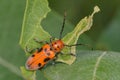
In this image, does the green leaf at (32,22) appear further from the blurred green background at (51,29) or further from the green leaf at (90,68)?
the blurred green background at (51,29)

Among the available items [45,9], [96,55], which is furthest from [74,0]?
[96,55]

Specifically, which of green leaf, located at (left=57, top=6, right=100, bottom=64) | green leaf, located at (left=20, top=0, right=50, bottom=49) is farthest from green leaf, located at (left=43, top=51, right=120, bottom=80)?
green leaf, located at (left=20, top=0, right=50, bottom=49)

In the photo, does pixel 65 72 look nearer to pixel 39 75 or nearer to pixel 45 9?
pixel 45 9

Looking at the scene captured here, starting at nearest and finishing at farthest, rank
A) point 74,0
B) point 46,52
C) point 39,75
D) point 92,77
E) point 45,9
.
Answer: point 92,77 → point 45,9 → point 46,52 → point 39,75 → point 74,0

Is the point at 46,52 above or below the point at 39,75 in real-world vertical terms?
above

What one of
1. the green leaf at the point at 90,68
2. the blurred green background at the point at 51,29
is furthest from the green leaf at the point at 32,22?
the blurred green background at the point at 51,29

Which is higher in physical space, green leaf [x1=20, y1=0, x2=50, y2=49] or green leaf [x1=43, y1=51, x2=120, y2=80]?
green leaf [x1=20, y1=0, x2=50, y2=49]

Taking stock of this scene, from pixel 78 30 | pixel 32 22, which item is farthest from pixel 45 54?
pixel 78 30

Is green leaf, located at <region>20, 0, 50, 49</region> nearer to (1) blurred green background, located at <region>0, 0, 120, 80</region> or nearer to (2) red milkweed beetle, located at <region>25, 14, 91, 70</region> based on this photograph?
(2) red milkweed beetle, located at <region>25, 14, 91, 70</region>
